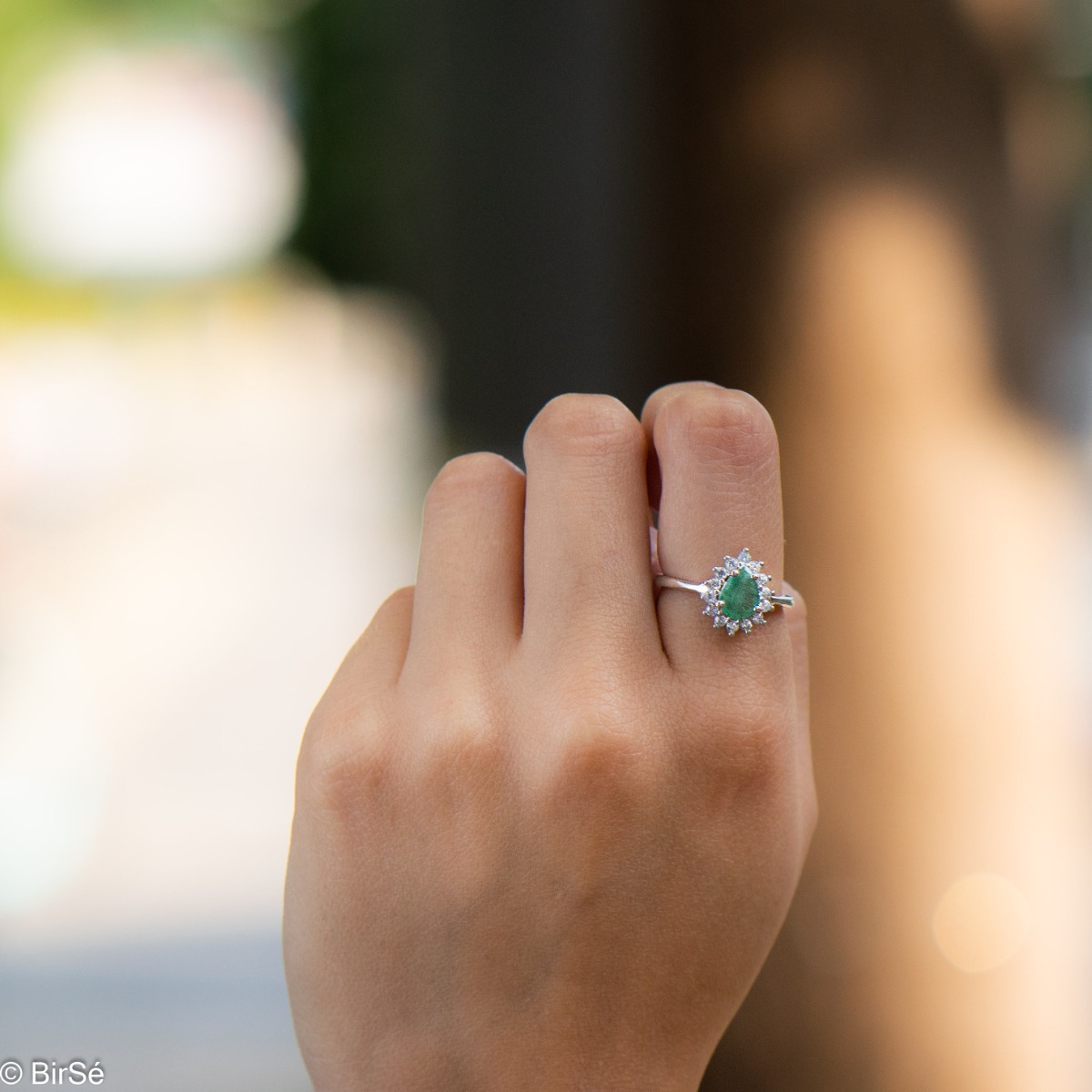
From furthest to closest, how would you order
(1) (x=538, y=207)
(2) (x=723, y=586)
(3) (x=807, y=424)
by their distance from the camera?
(1) (x=538, y=207)
(3) (x=807, y=424)
(2) (x=723, y=586)

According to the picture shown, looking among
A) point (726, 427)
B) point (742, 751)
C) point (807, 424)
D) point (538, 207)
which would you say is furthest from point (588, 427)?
point (538, 207)

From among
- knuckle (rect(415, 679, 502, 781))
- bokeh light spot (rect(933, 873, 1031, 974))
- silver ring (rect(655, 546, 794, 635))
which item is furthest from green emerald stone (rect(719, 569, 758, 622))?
bokeh light spot (rect(933, 873, 1031, 974))

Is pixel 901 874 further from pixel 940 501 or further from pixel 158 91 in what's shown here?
pixel 158 91

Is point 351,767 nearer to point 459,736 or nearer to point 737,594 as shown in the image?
point 459,736

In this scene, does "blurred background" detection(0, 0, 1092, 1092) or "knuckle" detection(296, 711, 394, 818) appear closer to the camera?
"knuckle" detection(296, 711, 394, 818)

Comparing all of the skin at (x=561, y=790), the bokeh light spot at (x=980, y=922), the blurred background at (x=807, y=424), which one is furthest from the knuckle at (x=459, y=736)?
the bokeh light spot at (x=980, y=922)

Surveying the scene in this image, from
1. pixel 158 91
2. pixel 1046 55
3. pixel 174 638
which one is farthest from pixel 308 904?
pixel 158 91

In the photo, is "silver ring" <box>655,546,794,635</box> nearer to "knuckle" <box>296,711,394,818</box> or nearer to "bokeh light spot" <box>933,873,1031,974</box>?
"knuckle" <box>296,711,394,818</box>

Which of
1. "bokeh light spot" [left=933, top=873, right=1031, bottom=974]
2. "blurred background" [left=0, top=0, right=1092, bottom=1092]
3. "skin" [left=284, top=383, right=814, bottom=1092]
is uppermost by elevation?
"blurred background" [left=0, top=0, right=1092, bottom=1092]
